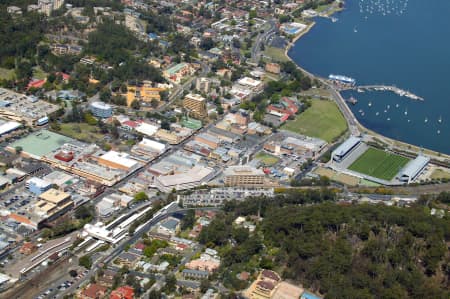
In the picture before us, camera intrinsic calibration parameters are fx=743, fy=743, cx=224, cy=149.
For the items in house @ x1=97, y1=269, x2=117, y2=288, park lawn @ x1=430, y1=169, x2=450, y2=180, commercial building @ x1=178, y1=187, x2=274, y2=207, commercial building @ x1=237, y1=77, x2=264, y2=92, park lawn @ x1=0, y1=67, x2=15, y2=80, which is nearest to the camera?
house @ x1=97, y1=269, x2=117, y2=288

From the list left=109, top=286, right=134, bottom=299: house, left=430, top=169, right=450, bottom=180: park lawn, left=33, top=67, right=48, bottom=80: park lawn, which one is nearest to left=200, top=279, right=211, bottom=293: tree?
left=109, top=286, right=134, bottom=299: house

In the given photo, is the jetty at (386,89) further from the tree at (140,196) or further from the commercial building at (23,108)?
the tree at (140,196)

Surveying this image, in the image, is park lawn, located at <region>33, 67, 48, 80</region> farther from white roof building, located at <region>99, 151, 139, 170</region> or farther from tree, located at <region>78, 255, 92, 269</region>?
tree, located at <region>78, 255, 92, 269</region>

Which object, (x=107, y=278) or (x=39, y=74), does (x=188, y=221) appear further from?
(x=39, y=74)

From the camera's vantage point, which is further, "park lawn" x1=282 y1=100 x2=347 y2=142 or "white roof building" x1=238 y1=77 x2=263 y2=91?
"white roof building" x1=238 y1=77 x2=263 y2=91

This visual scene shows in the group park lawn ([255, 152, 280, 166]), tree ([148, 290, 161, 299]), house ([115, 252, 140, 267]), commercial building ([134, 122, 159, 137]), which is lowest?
park lawn ([255, 152, 280, 166])

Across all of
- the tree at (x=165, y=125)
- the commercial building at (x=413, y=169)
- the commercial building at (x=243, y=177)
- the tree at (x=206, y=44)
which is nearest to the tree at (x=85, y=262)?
the commercial building at (x=243, y=177)

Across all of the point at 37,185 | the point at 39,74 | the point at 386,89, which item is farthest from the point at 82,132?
the point at 386,89
